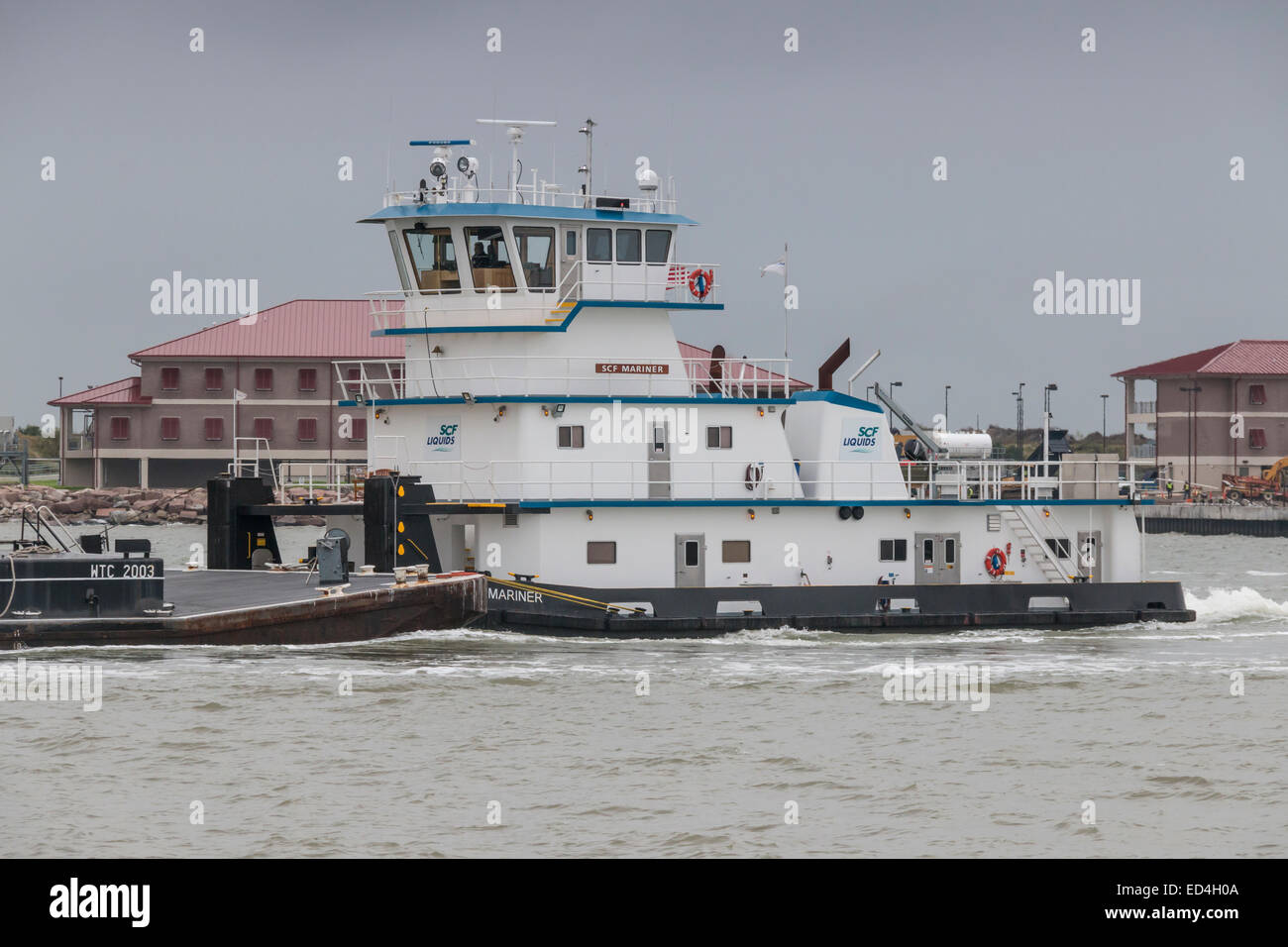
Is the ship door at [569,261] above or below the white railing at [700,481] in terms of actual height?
above

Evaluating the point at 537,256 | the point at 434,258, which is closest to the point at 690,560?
the point at 537,256

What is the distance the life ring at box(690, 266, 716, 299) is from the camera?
2845 cm

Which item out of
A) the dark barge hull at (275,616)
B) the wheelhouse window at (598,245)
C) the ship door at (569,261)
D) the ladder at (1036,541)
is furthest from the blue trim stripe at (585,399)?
the ladder at (1036,541)

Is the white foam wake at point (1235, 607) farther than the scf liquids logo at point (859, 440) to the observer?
Yes

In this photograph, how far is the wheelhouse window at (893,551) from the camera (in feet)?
93.7

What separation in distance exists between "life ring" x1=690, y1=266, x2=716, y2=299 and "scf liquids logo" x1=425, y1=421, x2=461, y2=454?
4.80 meters

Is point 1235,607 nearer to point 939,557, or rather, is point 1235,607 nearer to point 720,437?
point 939,557

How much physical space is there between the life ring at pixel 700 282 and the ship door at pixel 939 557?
5757 mm

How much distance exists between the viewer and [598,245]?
28.4 metres

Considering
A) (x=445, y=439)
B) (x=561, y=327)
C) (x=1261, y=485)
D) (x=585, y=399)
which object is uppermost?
(x=561, y=327)

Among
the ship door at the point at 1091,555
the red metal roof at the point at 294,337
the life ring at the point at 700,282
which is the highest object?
the red metal roof at the point at 294,337

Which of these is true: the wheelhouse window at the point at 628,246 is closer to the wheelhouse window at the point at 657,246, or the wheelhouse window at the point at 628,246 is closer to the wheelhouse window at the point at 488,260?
the wheelhouse window at the point at 657,246

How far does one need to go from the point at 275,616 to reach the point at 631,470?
6.85m
